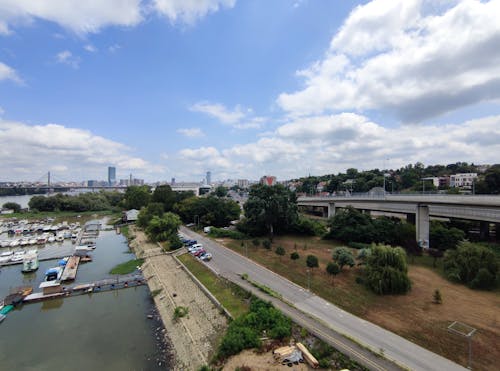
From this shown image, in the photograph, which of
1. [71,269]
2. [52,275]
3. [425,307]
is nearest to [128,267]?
[71,269]

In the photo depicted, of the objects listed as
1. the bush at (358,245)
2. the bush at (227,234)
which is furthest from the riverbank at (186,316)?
the bush at (358,245)

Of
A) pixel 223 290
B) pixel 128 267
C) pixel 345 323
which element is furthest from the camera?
pixel 128 267

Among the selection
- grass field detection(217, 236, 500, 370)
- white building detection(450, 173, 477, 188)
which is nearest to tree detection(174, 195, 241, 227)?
grass field detection(217, 236, 500, 370)

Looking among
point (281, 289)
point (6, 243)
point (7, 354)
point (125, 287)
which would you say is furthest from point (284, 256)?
point (6, 243)

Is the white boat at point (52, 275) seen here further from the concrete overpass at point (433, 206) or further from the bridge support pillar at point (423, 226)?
the concrete overpass at point (433, 206)

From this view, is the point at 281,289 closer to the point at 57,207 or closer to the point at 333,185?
the point at 333,185

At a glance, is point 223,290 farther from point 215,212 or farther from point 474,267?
point 215,212
